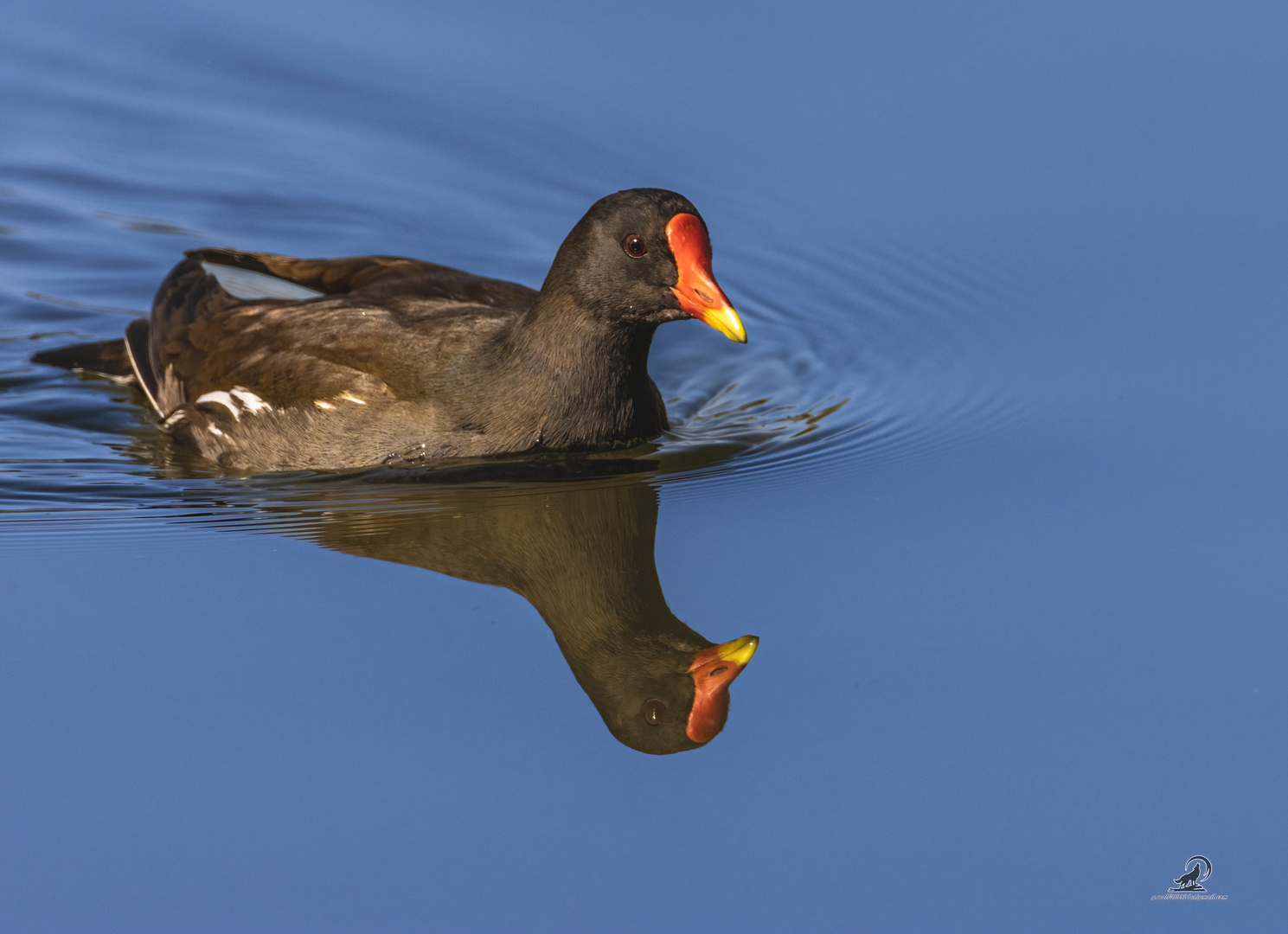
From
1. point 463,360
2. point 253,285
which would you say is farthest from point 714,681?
point 253,285

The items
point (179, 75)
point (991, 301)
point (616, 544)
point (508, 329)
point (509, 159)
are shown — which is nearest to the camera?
point (616, 544)

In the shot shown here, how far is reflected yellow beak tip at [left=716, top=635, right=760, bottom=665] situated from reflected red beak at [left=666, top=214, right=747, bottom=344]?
1360mm

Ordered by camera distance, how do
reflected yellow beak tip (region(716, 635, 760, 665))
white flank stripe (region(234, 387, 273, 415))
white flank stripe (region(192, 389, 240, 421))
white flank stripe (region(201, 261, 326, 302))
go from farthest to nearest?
white flank stripe (region(201, 261, 326, 302)) → white flank stripe (region(192, 389, 240, 421)) → white flank stripe (region(234, 387, 273, 415)) → reflected yellow beak tip (region(716, 635, 760, 665))

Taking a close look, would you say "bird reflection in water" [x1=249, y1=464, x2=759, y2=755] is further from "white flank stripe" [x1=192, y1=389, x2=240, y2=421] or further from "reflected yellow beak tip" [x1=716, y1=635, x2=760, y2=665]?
"white flank stripe" [x1=192, y1=389, x2=240, y2=421]

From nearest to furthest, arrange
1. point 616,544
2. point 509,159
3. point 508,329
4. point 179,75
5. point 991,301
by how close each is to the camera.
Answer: point 616,544, point 508,329, point 991,301, point 509,159, point 179,75

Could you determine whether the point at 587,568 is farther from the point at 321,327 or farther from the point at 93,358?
the point at 93,358

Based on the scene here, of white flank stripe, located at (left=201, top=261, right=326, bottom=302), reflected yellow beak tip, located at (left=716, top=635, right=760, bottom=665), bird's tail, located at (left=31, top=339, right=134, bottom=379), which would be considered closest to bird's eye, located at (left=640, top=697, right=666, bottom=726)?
reflected yellow beak tip, located at (left=716, top=635, right=760, bottom=665)

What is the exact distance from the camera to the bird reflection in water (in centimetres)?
501

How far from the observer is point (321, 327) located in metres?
6.76

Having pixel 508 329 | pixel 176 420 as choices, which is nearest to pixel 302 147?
pixel 176 420

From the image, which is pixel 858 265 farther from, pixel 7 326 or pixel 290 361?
pixel 7 326

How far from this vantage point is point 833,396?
754 cm

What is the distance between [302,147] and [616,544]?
15.4 feet

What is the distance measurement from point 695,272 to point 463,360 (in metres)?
1.00
